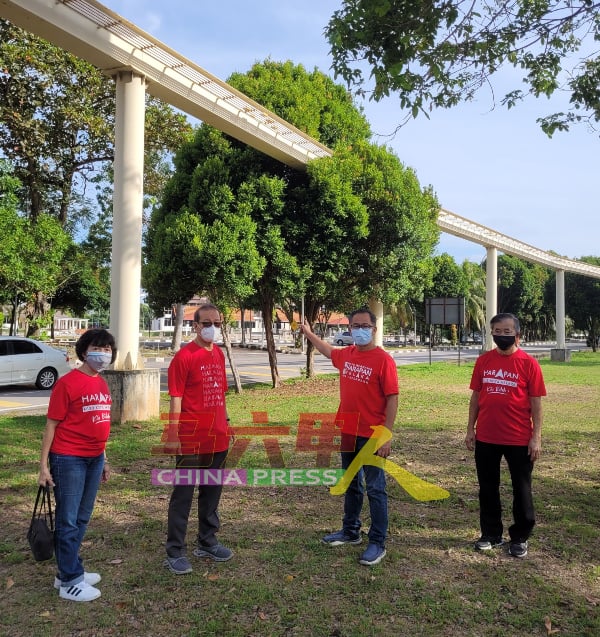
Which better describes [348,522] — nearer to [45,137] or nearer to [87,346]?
[87,346]

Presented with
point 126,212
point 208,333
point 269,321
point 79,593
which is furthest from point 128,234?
point 79,593

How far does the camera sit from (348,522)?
14.4ft

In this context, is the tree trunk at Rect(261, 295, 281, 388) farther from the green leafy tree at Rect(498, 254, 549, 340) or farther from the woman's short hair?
the green leafy tree at Rect(498, 254, 549, 340)

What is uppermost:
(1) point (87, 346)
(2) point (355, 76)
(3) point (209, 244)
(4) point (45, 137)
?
(4) point (45, 137)

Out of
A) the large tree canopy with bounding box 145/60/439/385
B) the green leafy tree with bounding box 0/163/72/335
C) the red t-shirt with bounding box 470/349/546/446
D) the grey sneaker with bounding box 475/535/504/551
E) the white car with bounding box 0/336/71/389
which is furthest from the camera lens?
the green leafy tree with bounding box 0/163/72/335

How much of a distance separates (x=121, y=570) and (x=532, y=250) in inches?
1089

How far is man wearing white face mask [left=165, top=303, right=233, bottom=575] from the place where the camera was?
379cm

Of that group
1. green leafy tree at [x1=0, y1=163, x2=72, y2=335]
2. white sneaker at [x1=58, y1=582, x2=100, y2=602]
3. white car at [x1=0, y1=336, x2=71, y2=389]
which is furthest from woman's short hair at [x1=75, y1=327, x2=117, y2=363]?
green leafy tree at [x1=0, y1=163, x2=72, y2=335]

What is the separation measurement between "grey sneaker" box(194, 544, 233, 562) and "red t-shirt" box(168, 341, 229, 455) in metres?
0.77

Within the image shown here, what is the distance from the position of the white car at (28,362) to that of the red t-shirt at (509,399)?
11.7m

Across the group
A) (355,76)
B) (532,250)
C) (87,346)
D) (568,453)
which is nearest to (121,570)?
(87,346)

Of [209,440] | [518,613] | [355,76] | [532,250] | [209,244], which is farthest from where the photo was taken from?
[532,250]

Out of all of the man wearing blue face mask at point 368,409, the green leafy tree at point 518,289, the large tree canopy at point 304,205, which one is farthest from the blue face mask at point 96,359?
the green leafy tree at point 518,289

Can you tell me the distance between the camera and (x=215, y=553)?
4082mm
